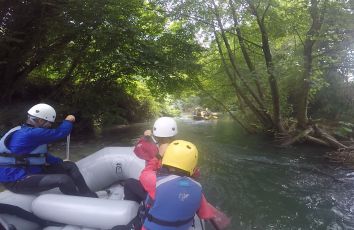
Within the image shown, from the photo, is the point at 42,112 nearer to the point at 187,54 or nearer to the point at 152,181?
the point at 152,181

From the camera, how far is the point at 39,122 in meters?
4.13

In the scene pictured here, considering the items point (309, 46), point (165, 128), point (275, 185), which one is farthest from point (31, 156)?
point (309, 46)

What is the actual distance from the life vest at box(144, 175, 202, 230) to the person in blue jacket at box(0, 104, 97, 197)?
168 cm

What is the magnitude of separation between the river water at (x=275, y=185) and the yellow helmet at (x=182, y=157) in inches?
97.1

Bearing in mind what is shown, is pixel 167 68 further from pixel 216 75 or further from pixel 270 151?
pixel 270 151

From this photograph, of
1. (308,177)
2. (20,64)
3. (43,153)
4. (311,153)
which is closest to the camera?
(43,153)

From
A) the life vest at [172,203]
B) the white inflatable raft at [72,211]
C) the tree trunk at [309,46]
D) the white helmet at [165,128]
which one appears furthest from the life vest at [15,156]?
the tree trunk at [309,46]

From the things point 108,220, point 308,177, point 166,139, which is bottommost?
point 308,177

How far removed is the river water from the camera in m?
5.20

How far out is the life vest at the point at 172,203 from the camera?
2812mm

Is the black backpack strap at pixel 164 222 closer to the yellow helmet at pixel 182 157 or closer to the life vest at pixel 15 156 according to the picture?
the yellow helmet at pixel 182 157

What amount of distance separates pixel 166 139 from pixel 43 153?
170 centimetres

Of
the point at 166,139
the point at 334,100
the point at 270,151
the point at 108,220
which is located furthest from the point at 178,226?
the point at 334,100

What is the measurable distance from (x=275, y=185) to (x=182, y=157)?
4750mm
